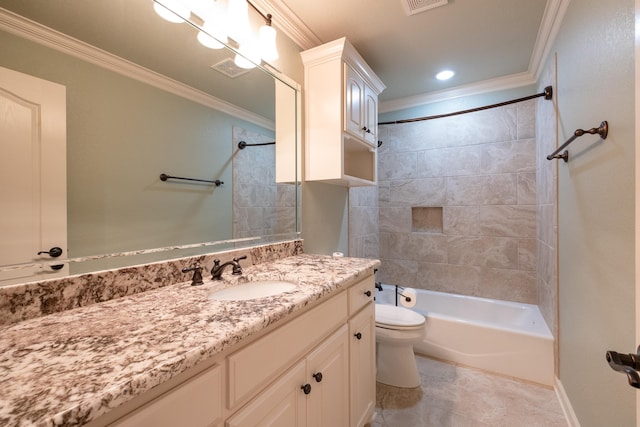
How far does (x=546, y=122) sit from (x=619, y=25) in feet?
4.06

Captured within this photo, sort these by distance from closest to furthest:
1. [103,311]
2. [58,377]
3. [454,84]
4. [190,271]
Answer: [58,377] → [103,311] → [190,271] → [454,84]

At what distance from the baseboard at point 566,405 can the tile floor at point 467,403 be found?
0.03 m

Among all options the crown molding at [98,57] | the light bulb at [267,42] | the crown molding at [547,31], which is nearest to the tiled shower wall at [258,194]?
the crown molding at [98,57]

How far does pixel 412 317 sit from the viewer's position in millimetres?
1981

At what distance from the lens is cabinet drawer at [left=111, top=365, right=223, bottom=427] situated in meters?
0.48

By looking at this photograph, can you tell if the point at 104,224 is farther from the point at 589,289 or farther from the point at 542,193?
the point at 542,193

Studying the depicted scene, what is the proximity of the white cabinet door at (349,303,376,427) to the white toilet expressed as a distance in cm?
41

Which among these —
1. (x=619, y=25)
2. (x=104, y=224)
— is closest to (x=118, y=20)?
(x=104, y=224)

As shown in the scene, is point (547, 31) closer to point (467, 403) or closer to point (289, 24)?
point (289, 24)

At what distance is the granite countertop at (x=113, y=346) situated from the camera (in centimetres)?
39

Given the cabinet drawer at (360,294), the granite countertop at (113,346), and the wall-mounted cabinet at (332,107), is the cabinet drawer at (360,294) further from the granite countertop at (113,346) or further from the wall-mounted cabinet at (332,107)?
the wall-mounted cabinet at (332,107)

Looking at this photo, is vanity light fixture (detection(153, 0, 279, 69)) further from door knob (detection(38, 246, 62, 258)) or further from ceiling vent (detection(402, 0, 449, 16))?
door knob (detection(38, 246, 62, 258))

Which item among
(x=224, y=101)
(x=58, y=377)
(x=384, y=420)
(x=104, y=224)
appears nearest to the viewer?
(x=58, y=377)

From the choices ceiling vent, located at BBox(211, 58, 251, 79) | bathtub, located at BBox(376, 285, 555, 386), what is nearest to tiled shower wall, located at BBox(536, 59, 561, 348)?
bathtub, located at BBox(376, 285, 555, 386)
